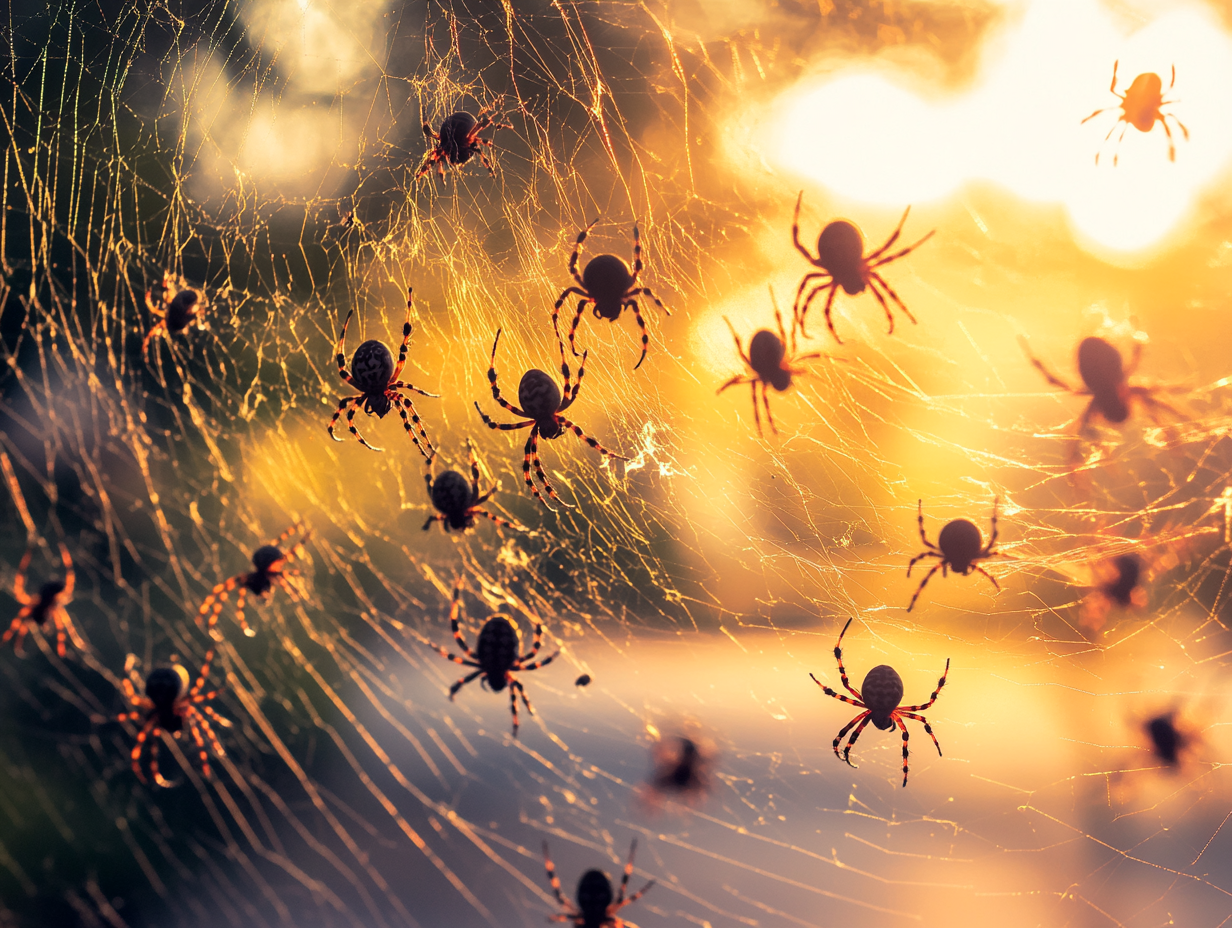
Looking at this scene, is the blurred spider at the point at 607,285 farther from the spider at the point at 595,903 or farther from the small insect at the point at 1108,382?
the spider at the point at 595,903

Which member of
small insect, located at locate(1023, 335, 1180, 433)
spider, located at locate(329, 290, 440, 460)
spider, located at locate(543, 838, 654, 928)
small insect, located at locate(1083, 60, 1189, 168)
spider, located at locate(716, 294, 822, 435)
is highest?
small insect, located at locate(1083, 60, 1189, 168)

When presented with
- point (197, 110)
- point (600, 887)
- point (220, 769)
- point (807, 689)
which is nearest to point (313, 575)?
point (220, 769)

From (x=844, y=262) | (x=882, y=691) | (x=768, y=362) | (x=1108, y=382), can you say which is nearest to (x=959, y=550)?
(x=882, y=691)

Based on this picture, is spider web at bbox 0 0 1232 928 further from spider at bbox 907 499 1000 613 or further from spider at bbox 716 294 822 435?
spider at bbox 907 499 1000 613

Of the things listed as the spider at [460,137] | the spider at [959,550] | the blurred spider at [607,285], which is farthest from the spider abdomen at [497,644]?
the spider at [460,137]

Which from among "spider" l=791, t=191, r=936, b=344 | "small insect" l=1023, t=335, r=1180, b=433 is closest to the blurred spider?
"spider" l=791, t=191, r=936, b=344

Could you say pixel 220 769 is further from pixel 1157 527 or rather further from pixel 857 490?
pixel 1157 527
